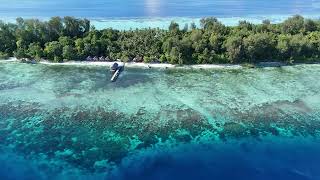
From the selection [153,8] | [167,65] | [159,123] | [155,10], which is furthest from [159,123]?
[153,8]

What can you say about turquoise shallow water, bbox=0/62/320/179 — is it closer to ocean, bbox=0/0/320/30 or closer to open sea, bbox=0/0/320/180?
open sea, bbox=0/0/320/180

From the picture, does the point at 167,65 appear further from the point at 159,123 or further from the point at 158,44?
the point at 159,123

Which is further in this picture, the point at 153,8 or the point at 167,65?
the point at 153,8

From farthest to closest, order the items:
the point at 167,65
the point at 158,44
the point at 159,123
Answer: the point at 158,44, the point at 167,65, the point at 159,123

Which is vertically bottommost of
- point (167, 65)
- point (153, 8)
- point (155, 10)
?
point (167, 65)

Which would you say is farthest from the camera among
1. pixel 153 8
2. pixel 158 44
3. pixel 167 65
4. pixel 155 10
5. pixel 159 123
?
pixel 153 8

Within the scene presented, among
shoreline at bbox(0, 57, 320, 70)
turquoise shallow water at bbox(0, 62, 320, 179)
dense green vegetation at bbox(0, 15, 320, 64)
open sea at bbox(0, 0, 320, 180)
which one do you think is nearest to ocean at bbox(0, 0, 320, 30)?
dense green vegetation at bbox(0, 15, 320, 64)

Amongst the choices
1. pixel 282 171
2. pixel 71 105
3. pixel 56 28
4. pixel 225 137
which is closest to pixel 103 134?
pixel 71 105
